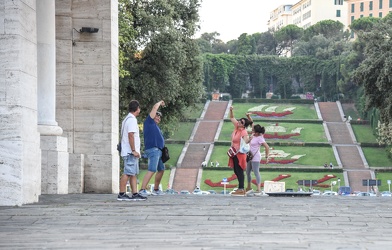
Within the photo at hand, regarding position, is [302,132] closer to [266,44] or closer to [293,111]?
[293,111]

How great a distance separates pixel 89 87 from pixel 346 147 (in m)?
76.3

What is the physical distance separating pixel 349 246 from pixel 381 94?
113 ft

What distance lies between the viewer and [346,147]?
94.1 m

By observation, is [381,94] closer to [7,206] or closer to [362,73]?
[362,73]

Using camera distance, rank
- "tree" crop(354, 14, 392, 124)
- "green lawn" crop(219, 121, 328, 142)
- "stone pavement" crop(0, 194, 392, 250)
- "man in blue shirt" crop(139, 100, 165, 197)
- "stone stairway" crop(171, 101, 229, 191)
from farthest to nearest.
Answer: "green lawn" crop(219, 121, 328, 142)
"stone stairway" crop(171, 101, 229, 191)
"tree" crop(354, 14, 392, 124)
"man in blue shirt" crop(139, 100, 165, 197)
"stone pavement" crop(0, 194, 392, 250)

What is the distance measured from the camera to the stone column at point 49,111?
17.5m

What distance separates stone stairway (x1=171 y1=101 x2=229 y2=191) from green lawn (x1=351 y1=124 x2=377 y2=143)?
14.8 m

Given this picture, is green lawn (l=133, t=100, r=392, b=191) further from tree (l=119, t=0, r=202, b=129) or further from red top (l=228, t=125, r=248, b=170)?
red top (l=228, t=125, r=248, b=170)

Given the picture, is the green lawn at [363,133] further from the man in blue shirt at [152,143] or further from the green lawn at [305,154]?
the man in blue shirt at [152,143]

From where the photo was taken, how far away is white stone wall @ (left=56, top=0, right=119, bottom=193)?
63.9ft

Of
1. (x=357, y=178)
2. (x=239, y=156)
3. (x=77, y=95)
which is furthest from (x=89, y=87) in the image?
(x=357, y=178)

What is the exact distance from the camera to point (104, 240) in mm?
9141

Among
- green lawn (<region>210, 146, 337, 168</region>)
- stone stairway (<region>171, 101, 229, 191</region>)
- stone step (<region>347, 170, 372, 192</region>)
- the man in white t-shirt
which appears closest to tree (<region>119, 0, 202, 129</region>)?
the man in white t-shirt

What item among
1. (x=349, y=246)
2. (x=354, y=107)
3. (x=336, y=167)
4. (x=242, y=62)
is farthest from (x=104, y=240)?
(x=242, y=62)
